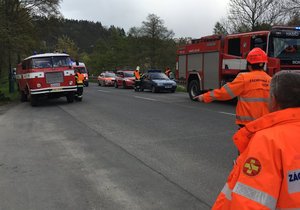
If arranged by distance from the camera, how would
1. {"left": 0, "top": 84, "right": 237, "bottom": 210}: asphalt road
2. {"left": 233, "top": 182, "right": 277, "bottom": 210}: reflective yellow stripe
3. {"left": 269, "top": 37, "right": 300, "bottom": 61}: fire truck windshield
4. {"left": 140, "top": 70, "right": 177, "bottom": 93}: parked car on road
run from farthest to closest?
{"left": 140, "top": 70, "right": 177, "bottom": 93}: parked car on road < {"left": 269, "top": 37, "right": 300, "bottom": 61}: fire truck windshield < {"left": 0, "top": 84, "right": 237, "bottom": 210}: asphalt road < {"left": 233, "top": 182, "right": 277, "bottom": 210}: reflective yellow stripe

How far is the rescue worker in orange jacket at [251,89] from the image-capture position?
5105 mm

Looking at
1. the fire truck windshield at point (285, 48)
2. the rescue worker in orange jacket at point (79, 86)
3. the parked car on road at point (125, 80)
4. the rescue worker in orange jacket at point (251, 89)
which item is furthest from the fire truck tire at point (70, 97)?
the rescue worker in orange jacket at point (251, 89)

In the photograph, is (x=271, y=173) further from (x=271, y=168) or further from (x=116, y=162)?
(x=116, y=162)

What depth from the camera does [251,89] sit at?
5.21 meters

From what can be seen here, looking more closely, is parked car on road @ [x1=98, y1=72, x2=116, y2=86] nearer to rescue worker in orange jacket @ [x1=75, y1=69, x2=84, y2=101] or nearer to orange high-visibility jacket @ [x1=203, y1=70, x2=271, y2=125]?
rescue worker in orange jacket @ [x1=75, y1=69, x2=84, y2=101]

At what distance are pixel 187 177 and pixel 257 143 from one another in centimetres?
461

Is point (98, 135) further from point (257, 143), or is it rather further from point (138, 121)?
point (257, 143)

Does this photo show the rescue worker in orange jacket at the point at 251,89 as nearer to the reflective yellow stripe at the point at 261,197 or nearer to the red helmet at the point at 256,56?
the red helmet at the point at 256,56

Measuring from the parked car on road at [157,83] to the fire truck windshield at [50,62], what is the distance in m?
8.77

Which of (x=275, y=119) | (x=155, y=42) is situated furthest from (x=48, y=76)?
(x=155, y=42)

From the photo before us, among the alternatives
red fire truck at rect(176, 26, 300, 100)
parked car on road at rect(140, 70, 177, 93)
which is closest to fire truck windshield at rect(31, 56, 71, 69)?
red fire truck at rect(176, 26, 300, 100)

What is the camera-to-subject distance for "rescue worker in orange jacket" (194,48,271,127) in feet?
16.8

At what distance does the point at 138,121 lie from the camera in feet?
43.4

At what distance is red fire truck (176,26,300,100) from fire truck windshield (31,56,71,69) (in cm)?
620
